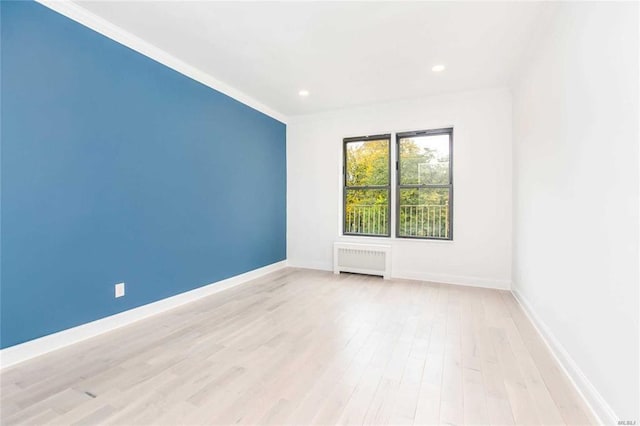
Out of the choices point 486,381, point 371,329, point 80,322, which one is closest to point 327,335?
point 371,329

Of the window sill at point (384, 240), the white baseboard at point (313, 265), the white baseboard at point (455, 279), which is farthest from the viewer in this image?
the white baseboard at point (313, 265)

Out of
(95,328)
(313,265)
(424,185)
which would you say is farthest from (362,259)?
(95,328)

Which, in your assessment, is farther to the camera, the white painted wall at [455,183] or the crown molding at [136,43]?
the white painted wall at [455,183]

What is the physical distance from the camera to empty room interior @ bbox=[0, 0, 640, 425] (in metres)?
1.57

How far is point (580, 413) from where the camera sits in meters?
1.53

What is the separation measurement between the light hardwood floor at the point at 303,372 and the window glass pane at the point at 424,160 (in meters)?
2.07

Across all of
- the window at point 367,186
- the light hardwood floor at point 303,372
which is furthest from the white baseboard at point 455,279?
the light hardwood floor at point 303,372

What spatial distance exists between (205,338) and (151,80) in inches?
104

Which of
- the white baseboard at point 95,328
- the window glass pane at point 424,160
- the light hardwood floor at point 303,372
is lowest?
the light hardwood floor at point 303,372

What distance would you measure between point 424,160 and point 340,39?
7.94 feet

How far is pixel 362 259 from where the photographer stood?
4.64 metres

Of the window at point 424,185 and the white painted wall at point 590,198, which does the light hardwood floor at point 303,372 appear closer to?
the white painted wall at point 590,198

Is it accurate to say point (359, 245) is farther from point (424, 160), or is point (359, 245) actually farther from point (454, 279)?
point (424, 160)

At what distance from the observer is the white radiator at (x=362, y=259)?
14.7 feet
